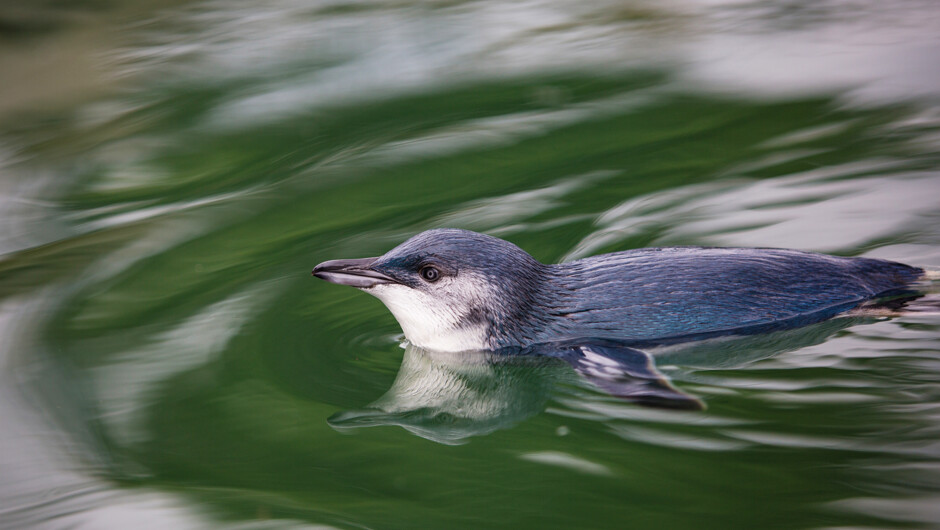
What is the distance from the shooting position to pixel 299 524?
3.30 m

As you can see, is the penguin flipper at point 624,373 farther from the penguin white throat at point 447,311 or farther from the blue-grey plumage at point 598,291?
the penguin white throat at point 447,311

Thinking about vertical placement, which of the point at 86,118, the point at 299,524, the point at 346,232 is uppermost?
the point at 86,118

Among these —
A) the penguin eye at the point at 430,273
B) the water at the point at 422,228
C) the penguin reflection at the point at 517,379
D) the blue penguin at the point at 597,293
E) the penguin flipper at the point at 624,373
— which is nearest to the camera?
the water at the point at 422,228

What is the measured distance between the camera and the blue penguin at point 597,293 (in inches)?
167

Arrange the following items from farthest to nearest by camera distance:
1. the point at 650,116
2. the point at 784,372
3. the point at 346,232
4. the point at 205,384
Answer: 1. the point at 650,116
2. the point at 346,232
3. the point at 205,384
4. the point at 784,372

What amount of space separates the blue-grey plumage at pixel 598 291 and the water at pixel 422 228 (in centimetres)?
13

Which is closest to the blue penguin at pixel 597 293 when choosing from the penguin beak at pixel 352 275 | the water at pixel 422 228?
the penguin beak at pixel 352 275

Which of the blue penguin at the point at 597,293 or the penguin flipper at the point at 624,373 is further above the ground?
the blue penguin at the point at 597,293

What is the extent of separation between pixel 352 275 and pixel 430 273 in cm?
32

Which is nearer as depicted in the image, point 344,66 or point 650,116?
point 650,116

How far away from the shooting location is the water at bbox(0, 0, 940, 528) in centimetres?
346

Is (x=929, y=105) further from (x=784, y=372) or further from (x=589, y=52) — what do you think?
(x=784, y=372)

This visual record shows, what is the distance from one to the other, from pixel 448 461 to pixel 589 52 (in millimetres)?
5011

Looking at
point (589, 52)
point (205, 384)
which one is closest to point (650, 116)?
point (589, 52)
